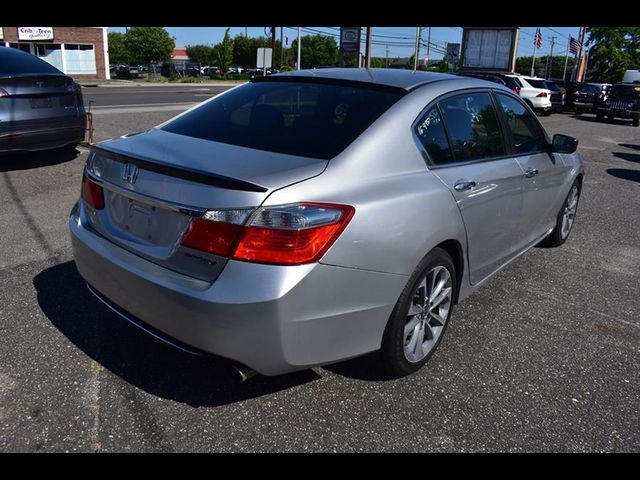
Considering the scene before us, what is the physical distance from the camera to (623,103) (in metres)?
22.8

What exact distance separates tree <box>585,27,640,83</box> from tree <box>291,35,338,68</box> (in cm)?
4723

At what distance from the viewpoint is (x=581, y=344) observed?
11.1 feet

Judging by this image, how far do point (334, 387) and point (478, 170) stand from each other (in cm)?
152

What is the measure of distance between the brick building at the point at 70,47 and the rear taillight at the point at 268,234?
4720 cm

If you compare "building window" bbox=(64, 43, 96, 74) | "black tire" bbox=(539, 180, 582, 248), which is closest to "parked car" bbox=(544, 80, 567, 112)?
"black tire" bbox=(539, 180, 582, 248)

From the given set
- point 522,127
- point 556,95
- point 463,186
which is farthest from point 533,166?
point 556,95

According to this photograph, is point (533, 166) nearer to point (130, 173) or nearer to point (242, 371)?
point (242, 371)

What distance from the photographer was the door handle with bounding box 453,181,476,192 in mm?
2959

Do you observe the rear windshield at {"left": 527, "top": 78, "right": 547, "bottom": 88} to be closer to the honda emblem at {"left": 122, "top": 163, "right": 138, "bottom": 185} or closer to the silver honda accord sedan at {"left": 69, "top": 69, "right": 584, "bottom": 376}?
the silver honda accord sedan at {"left": 69, "top": 69, "right": 584, "bottom": 376}

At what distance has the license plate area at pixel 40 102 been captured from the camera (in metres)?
6.70

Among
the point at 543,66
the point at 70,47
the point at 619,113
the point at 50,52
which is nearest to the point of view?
the point at 619,113

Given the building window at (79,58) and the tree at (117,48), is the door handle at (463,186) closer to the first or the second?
the building window at (79,58)

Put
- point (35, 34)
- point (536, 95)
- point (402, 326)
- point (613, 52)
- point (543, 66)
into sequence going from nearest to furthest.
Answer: point (402, 326), point (536, 95), point (35, 34), point (613, 52), point (543, 66)

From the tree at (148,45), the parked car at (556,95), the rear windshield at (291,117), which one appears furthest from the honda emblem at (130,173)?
the tree at (148,45)
